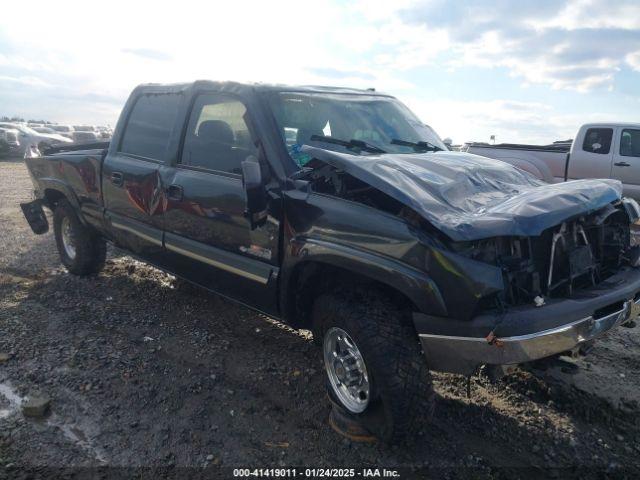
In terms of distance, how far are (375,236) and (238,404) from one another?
1474mm

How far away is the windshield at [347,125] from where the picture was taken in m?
3.54

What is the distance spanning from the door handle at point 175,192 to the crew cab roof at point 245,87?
0.79 metres

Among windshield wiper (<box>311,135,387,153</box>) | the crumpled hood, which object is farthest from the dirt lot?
windshield wiper (<box>311,135,387,153</box>)

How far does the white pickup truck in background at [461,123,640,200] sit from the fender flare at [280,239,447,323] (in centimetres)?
773

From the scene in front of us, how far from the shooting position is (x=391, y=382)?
2.63 metres

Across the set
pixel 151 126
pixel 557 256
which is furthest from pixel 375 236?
pixel 151 126

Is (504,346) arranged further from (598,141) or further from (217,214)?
(598,141)

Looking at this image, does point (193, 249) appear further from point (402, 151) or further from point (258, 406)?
point (402, 151)

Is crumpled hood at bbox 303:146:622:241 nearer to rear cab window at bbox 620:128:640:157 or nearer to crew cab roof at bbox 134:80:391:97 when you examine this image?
crew cab roof at bbox 134:80:391:97

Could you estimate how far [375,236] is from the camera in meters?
2.68


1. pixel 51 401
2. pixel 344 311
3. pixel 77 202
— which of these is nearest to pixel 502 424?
pixel 344 311

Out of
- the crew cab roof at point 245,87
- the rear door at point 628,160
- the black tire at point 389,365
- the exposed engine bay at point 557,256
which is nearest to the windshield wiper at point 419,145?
A: the crew cab roof at point 245,87

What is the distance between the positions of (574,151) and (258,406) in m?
8.93

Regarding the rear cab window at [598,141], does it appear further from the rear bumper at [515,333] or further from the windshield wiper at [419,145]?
the rear bumper at [515,333]
